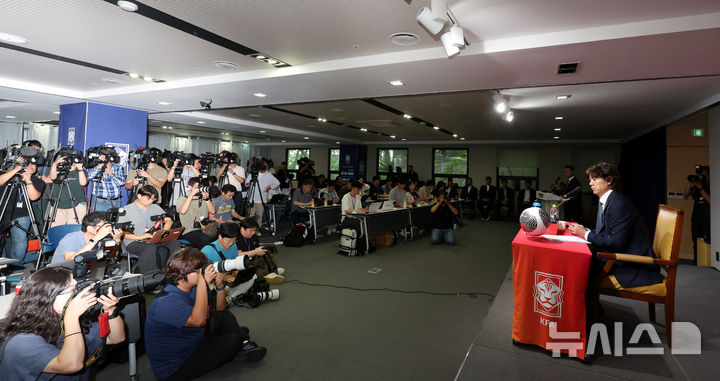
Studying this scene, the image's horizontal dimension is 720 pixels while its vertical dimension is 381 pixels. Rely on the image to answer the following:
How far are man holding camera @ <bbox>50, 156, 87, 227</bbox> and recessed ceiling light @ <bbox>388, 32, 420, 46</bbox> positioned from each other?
4.32 metres

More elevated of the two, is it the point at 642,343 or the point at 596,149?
the point at 596,149

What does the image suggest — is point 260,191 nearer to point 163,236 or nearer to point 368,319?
point 163,236

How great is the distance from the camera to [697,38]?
274cm

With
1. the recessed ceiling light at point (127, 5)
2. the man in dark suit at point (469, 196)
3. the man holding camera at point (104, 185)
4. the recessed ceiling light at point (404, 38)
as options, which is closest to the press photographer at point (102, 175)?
the man holding camera at point (104, 185)

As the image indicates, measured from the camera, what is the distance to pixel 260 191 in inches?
291

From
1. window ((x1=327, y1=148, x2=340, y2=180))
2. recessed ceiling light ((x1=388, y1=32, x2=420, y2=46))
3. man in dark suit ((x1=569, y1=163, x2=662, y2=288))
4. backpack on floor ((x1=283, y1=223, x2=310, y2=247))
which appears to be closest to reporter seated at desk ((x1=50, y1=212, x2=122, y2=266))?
recessed ceiling light ((x1=388, y1=32, x2=420, y2=46))

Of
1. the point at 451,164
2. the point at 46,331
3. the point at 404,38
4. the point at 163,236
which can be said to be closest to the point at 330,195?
the point at 163,236

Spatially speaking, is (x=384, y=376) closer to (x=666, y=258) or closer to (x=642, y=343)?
(x=642, y=343)

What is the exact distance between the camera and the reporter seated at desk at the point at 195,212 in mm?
4867

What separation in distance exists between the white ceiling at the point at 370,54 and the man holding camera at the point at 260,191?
183 centimetres

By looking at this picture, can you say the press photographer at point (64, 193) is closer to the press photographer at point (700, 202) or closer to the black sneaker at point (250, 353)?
the black sneaker at point (250, 353)

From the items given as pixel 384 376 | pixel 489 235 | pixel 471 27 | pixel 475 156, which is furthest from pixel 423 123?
pixel 384 376

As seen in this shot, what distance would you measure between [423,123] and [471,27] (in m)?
6.10

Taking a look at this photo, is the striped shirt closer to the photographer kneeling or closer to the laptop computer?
the laptop computer
